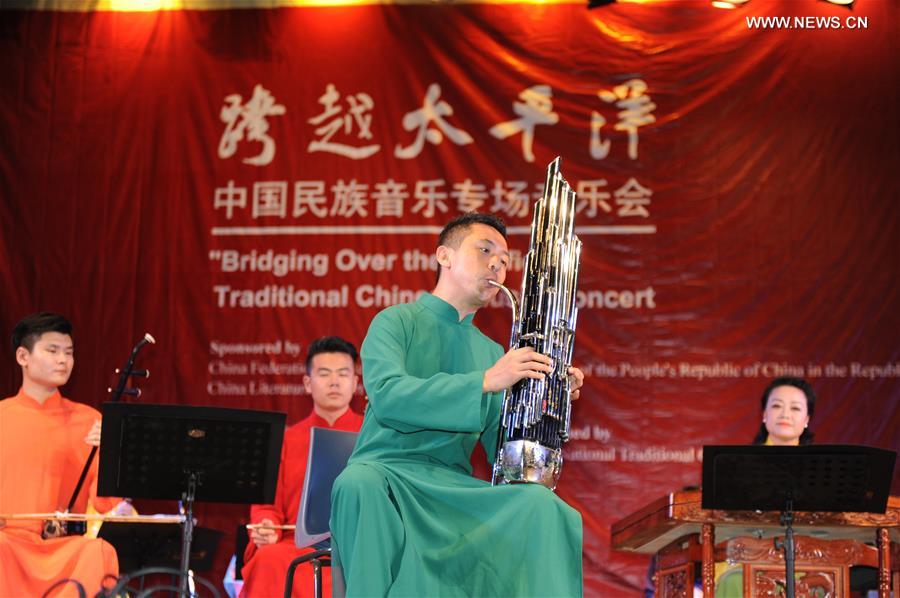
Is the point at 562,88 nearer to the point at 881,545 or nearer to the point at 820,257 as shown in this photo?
the point at 820,257

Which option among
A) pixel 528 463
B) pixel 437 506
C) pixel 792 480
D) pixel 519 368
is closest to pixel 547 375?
pixel 519 368

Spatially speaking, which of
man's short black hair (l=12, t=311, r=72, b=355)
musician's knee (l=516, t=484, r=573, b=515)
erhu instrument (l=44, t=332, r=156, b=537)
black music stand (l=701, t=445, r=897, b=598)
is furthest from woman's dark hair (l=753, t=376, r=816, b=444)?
man's short black hair (l=12, t=311, r=72, b=355)

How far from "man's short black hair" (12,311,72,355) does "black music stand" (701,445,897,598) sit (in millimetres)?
3417

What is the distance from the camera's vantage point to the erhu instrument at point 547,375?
133 inches

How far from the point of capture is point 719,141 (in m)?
6.87

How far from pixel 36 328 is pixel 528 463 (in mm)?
3539

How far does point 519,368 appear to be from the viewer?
330 cm

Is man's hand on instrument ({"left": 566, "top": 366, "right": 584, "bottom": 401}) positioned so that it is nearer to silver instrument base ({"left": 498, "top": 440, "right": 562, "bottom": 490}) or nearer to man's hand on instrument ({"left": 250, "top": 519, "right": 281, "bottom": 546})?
silver instrument base ({"left": 498, "top": 440, "right": 562, "bottom": 490})

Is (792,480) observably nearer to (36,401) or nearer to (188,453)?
(188,453)

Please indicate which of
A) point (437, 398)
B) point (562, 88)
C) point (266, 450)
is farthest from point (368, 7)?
point (437, 398)

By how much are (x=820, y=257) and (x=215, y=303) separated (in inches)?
145

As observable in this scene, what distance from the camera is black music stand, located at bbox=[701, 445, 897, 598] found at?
14.7 feet

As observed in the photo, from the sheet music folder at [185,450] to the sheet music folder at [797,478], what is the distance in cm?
179

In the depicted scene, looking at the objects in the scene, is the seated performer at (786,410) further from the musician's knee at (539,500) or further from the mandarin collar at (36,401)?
the mandarin collar at (36,401)
